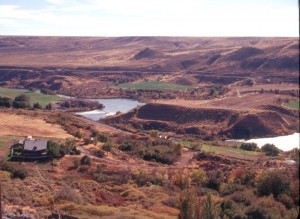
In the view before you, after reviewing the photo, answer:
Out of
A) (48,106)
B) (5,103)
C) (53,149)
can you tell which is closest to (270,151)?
(53,149)

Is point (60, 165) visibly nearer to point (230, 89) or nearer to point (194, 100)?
point (194, 100)

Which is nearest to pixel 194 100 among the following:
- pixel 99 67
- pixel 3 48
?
pixel 99 67

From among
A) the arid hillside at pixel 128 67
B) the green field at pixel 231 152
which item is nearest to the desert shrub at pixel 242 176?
the green field at pixel 231 152

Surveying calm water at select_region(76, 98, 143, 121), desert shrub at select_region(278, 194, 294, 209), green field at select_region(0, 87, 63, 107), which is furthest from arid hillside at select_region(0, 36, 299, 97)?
desert shrub at select_region(278, 194, 294, 209)

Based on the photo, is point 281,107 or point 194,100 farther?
point 194,100

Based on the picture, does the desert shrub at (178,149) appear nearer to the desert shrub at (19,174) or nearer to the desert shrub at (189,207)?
the desert shrub at (19,174)

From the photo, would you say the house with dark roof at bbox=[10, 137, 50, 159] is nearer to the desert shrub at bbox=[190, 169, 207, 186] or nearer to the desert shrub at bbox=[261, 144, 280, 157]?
the desert shrub at bbox=[190, 169, 207, 186]
